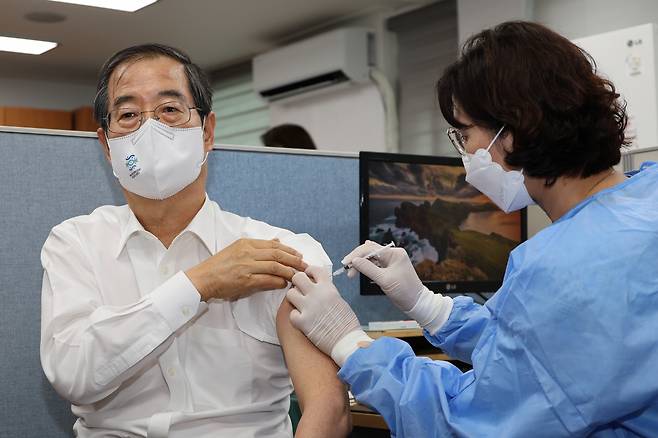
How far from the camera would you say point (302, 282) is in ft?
4.70

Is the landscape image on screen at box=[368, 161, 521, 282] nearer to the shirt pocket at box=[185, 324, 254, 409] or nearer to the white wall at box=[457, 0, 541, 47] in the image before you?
the shirt pocket at box=[185, 324, 254, 409]

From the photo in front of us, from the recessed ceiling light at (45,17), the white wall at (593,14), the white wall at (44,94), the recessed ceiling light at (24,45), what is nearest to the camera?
the white wall at (593,14)

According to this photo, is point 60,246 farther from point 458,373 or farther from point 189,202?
point 458,373

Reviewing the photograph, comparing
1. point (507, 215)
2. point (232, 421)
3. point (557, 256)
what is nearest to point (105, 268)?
point (232, 421)

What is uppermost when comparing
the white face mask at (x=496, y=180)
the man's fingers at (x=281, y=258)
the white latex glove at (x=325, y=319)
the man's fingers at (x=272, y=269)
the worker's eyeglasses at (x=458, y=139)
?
the worker's eyeglasses at (x=458, y=139)

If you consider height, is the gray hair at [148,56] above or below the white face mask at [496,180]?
above

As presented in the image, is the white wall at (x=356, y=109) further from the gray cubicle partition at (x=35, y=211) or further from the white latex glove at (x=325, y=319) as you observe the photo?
the white latex glove at (x=325, y=319)

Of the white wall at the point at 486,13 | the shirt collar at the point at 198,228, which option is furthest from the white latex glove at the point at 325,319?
the white wall at the point at 486,13

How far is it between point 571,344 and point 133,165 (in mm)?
838

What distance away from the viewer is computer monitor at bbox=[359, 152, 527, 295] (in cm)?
220

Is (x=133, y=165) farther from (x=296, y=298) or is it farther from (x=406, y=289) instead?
(x=406, y=289)

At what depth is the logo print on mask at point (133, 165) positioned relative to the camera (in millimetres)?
1533

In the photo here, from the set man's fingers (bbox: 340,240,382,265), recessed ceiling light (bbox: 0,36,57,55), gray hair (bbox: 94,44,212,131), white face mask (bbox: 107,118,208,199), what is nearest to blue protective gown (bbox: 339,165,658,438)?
man's fingers (bbox: 340,240,382,265)

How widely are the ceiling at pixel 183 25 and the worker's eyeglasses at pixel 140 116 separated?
14.1 ft
